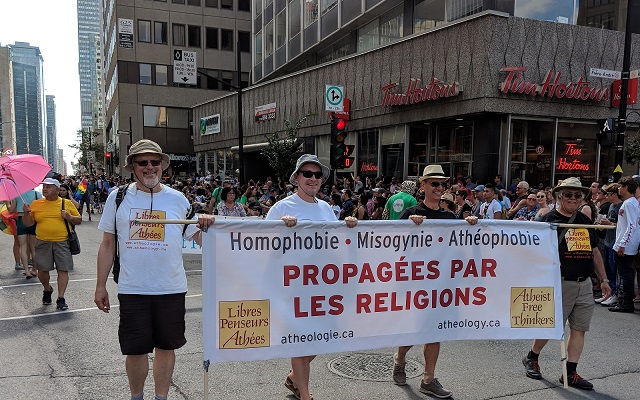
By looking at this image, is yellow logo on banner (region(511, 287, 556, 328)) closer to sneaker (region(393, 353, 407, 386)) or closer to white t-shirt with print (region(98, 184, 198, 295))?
sneaker (region(393, 353, 407, 386))

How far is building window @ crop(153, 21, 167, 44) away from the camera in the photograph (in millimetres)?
46562

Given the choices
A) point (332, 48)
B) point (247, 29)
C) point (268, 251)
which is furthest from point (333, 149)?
point (247, 29)

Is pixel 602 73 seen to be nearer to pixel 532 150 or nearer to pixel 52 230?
pixel 532 150

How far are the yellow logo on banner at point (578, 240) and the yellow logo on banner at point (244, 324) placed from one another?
285 cm

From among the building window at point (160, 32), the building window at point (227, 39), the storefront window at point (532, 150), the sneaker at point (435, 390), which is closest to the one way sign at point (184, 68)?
the storefront window at point (532, 150)

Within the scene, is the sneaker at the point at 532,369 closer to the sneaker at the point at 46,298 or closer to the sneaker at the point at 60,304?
the sneaker at the point at 60,304

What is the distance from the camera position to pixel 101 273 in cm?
341

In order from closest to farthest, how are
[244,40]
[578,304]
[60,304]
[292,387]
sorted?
[292,387] → [578,304] → [60,304] → [244,40]

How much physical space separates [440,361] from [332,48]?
82.1ft

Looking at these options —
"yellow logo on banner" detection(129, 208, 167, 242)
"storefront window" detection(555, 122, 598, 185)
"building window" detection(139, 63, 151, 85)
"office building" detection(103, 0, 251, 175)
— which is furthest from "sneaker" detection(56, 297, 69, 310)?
"building window" detection(139, 63, 151, 85)

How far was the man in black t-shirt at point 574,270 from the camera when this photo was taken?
4.34m

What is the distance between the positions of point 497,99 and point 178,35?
40.4 metres

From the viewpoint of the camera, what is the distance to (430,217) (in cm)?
421

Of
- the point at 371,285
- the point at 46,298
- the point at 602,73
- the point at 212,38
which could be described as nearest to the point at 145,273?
the point at 371,285
